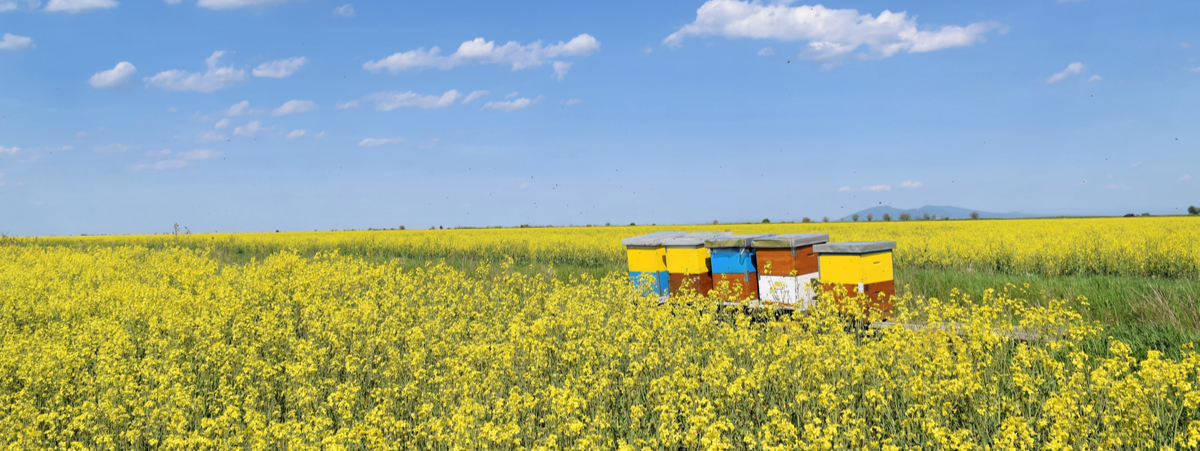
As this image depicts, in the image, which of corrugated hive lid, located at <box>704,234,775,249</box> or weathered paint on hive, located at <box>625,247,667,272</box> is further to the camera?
weathered paint on hive, located at <box>625,247,667,272</box>

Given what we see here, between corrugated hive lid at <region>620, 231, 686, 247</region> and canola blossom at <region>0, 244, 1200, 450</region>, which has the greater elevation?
corrugated hive lid at <region>620, 231, 686, 247</region>

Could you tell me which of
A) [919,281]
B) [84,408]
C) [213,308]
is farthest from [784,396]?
[919,281]

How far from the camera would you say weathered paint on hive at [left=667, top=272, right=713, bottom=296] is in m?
10.1

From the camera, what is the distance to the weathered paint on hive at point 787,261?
8.65 metres

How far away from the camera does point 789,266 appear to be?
8664 mm

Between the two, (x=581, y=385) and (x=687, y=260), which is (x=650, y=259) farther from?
(x=581, y=385)

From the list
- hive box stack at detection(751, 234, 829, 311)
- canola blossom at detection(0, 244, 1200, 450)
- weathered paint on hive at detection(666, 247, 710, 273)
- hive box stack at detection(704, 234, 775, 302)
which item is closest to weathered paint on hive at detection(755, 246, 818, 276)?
hive box stack at detection(751, 234, 829, 311)

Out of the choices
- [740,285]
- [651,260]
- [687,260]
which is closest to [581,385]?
[740,285]

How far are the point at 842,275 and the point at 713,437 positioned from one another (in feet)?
17.4

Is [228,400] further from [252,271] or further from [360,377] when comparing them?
[252,271]

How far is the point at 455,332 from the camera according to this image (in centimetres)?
712

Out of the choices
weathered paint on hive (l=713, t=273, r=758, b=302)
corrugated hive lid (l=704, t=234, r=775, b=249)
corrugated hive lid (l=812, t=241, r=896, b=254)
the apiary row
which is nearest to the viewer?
corrugated hive lid (l=812, t=241, r=896, b=254)

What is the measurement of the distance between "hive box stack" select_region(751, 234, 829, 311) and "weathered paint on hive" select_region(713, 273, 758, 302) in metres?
0.39

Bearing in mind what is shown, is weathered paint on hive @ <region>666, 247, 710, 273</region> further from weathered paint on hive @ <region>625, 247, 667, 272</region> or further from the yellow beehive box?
the yellow beehive box
